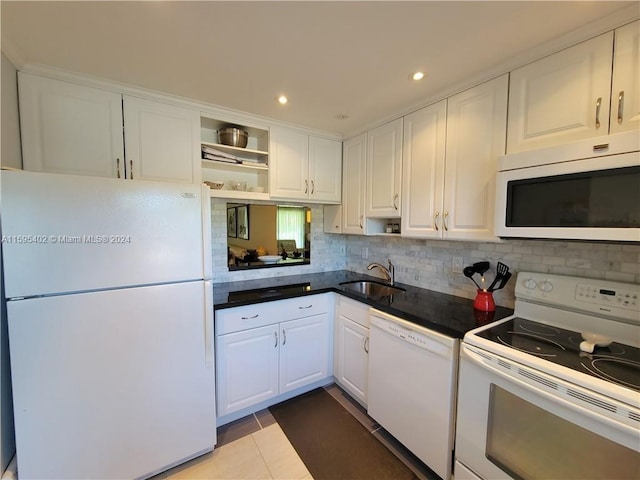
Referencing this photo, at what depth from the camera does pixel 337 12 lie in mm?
1095

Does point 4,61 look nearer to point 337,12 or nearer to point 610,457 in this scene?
point 337,12

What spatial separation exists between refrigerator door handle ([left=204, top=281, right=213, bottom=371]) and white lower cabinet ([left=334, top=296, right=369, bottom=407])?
3.34ft

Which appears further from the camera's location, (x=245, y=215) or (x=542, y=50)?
(x=245, y=215)

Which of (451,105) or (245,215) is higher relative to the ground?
(451,105)

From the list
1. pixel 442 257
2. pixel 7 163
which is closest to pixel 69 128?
pixel 7 163

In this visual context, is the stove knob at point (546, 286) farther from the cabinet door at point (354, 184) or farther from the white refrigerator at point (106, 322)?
the white refrigerator at point (106, 322)

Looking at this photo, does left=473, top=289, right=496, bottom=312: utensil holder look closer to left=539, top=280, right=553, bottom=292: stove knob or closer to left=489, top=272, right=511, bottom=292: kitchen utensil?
left=489, top=272, right=511, bottom=292: kitchen utensil

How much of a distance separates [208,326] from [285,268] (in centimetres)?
117

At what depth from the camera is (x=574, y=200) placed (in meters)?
1.16

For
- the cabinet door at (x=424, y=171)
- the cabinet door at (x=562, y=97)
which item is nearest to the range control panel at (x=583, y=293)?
the cabinet door at (x=424, y=171)

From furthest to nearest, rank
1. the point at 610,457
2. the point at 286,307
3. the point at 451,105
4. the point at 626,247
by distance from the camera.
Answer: the point at 286,307, the point at 451,105, the point at 626,247, the point at 610,457

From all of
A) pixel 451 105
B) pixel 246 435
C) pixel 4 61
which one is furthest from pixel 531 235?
pixel 4 61

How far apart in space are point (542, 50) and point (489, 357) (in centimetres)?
149

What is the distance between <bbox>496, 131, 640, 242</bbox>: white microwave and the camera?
1.02 metres
